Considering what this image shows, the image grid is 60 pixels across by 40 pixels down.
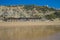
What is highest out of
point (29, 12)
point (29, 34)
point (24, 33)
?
point (29, 12)

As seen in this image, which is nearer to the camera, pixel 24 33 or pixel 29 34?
pixel 29 34

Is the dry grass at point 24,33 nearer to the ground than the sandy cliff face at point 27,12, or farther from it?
nearer to the ground

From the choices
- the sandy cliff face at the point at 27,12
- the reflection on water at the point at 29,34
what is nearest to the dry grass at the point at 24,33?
the reflection on water at the point at 29,34

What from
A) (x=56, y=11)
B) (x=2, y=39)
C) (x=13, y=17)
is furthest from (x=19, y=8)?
(x=2, y=39)

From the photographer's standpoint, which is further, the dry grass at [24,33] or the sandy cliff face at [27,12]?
the sandy cliff face at [27,12]

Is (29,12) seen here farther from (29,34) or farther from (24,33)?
(29,34)

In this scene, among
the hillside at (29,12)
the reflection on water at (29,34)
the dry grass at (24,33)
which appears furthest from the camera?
the hillside at (29,12)

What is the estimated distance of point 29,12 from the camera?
4484cm

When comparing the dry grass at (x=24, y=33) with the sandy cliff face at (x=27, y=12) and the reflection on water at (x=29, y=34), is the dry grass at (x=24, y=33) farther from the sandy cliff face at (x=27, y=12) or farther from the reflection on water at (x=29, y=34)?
the sandy cliff face at (x=27, y=12)

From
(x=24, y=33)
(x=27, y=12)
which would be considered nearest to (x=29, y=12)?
(x=27, y=12)

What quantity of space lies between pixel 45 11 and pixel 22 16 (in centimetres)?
575

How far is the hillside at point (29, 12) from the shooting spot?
136 feet

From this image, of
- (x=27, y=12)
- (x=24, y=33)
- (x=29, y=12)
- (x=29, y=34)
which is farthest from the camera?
(x=27, y=12)

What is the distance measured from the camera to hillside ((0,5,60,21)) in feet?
136
